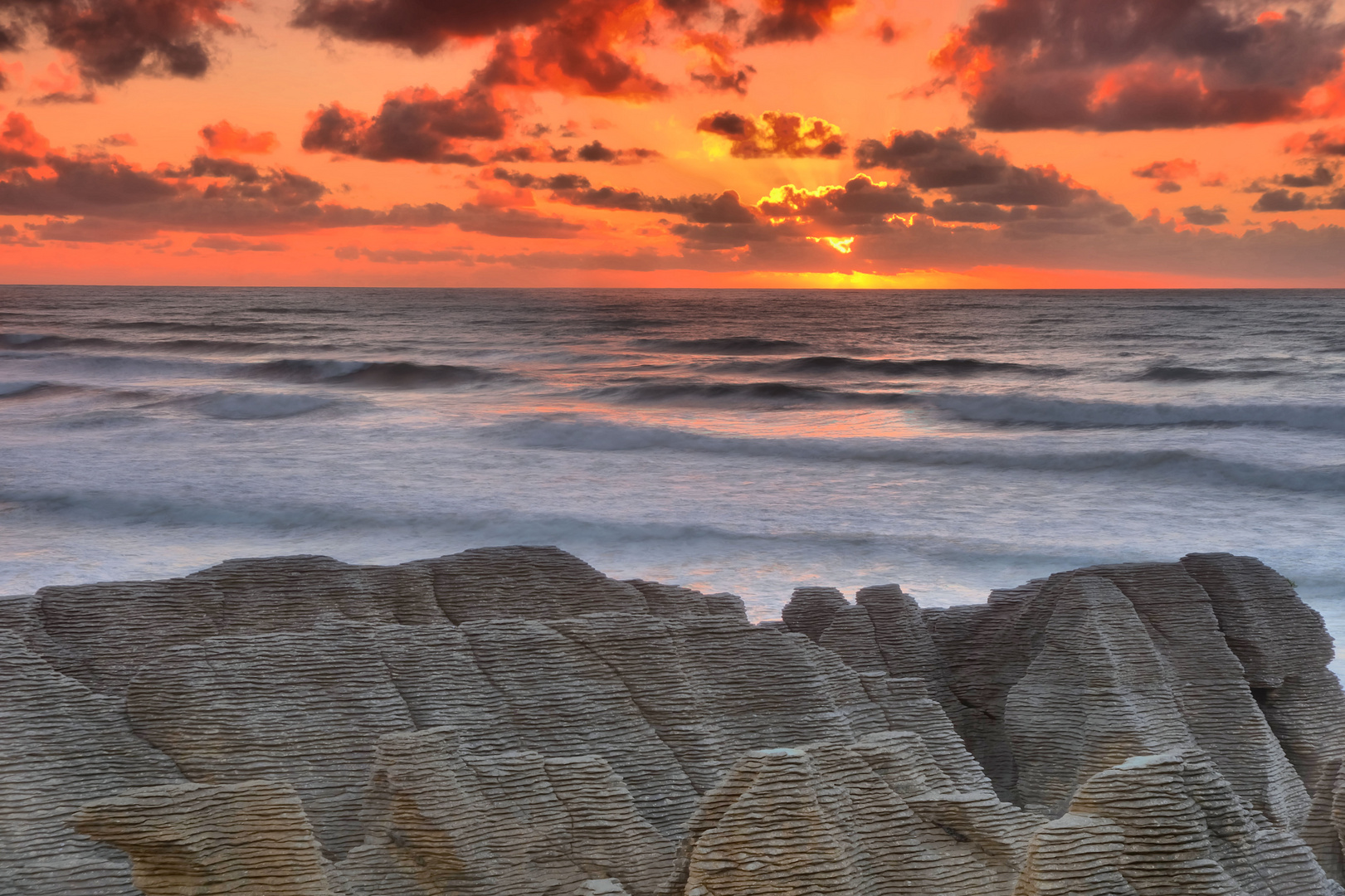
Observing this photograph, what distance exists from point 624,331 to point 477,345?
53.9 feet

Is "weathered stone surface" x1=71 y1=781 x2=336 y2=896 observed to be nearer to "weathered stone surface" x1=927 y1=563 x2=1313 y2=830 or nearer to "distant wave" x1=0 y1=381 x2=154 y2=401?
"weathered stone surface" x1=927 y1=563 x2=1313 y2=830

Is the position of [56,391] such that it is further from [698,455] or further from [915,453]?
[915,453]

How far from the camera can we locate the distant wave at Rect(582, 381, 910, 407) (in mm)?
45500

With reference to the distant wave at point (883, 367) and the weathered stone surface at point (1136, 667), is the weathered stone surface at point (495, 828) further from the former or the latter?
the distant wave at point (883, 367)

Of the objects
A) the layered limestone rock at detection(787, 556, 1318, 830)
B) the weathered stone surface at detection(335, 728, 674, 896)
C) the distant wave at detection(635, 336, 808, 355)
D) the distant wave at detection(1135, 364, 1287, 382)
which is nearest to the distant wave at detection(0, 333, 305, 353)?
the distant wave at detection(635, 336, 808, 355)

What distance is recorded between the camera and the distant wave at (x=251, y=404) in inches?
1567

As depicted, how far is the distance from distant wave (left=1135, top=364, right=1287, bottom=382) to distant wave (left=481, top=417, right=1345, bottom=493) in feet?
70.1

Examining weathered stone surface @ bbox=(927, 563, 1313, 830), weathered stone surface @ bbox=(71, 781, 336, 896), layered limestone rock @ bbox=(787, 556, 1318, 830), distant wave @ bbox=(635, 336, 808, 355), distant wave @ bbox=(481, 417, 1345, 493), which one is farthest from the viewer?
distant wave @ bbox=(635, 336, 808, 355)

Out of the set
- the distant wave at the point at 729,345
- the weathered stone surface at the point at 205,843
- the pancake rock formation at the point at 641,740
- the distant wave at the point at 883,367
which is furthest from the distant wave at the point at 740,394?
the weathered stone surface at the point at 205,843

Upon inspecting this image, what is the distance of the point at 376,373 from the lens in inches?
2149

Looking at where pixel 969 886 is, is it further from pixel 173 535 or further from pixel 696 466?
pixel 696 466

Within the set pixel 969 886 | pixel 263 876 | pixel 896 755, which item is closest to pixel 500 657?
pixel 263 876

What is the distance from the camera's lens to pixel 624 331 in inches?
3204

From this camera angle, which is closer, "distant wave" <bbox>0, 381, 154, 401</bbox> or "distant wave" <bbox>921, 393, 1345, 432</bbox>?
"distant wave" <bbox>921, 393, 1345, 432</bbox>
